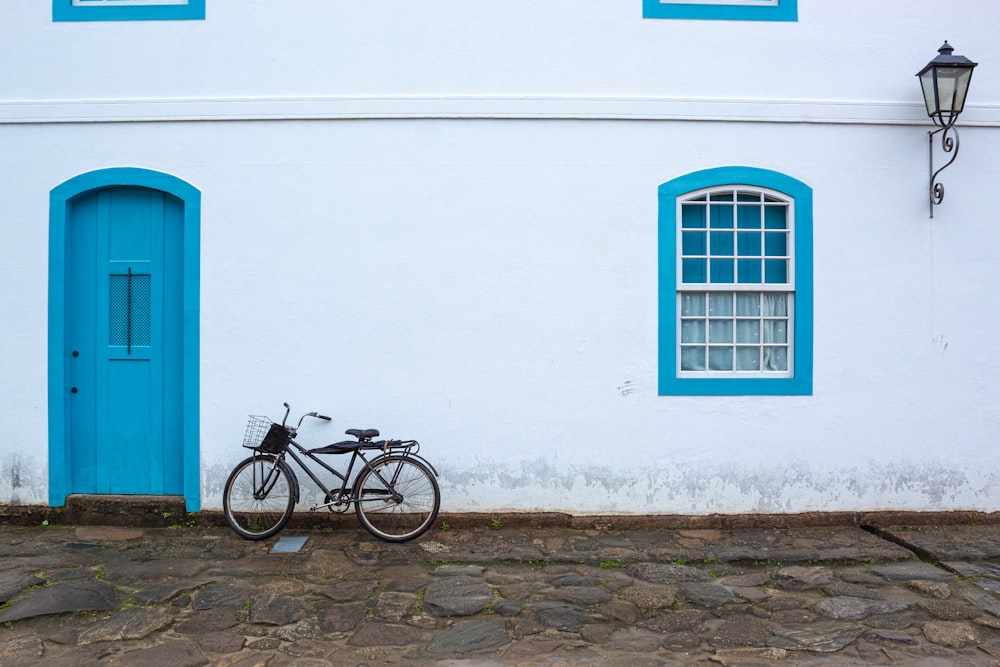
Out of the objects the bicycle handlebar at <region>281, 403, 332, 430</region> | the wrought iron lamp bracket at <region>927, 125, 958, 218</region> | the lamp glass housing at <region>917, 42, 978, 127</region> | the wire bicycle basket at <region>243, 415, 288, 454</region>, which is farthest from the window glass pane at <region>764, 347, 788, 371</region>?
the wire bicycle basket at <region>243, 415, 288, 454</region>

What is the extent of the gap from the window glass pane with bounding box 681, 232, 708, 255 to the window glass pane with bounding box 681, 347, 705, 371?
82 cm

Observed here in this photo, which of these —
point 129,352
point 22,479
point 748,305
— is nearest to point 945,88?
point 748,305

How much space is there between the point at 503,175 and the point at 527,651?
12.1ft

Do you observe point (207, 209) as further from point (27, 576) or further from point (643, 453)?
point (643, 453)

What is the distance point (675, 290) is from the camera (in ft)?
20.0

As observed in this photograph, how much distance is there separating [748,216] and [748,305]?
29.8 inches

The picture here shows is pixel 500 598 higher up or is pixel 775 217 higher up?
pixel 775 217

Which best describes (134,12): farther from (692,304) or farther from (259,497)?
(692,304)

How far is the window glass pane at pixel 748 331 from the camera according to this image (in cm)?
622

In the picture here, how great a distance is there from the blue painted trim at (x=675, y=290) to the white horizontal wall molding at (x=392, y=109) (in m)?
0.51

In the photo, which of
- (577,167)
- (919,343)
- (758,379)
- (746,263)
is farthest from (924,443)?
(577,167)

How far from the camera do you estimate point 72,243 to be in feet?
20.2

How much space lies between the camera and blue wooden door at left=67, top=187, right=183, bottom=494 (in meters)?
6.14

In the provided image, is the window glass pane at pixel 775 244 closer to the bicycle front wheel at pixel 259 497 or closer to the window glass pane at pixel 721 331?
the window glass pane at pixel 721 331
